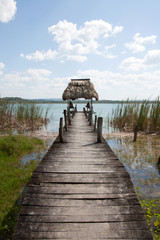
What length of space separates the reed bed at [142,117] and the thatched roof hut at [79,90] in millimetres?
3425

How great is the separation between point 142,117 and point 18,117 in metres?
10.9

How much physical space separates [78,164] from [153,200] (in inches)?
85.9

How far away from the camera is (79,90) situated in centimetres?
1367

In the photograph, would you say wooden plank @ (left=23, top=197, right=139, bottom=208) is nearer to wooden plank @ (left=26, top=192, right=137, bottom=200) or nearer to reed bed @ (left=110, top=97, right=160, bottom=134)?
wooden plank @ (left=26, top=192, right=137, bottom=200)

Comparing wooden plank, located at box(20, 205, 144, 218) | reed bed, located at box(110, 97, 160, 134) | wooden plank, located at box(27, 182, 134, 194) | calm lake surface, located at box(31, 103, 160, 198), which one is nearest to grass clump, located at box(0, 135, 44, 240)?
wooden plank, located at box(27, 182, 134, 194)

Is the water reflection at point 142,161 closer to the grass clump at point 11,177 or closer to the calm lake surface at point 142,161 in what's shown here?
the calm lake surface at point 142,161

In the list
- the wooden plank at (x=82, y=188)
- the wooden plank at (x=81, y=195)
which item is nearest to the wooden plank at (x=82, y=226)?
the wooden plank at (x=81, y=195)

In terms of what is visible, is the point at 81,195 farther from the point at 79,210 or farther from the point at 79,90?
the point at 79,90

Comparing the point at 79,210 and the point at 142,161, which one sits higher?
the point at 79,210

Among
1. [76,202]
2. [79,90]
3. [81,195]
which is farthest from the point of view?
[79,90]

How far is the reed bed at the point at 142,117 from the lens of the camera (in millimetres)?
13016

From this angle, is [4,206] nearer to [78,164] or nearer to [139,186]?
[78,164]

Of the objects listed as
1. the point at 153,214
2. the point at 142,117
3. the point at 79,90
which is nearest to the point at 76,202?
the point at 153,214

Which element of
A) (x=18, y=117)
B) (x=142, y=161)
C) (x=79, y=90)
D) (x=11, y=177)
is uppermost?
(x=79, y=90)
